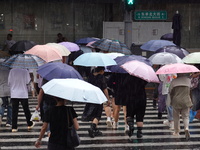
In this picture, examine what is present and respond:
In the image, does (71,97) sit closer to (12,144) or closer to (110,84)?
(12,144)

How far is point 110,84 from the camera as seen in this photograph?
1312 cm

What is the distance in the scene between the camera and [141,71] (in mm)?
11609

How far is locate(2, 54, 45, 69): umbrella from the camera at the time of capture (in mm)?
12078

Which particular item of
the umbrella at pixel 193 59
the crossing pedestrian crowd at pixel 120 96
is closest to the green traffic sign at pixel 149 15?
the umbrella at pixel 193 59

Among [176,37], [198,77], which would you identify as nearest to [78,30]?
[176,37]

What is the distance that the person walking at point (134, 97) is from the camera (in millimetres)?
12008

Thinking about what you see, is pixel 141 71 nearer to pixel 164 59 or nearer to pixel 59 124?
pixel 164 59

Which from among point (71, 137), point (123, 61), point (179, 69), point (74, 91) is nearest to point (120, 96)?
point (123, 61)

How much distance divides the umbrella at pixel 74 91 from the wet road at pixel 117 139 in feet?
11.4

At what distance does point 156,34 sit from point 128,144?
1782 cm

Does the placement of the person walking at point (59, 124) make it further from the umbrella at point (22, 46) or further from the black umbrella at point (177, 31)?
the black umbrella at point (177, 31)

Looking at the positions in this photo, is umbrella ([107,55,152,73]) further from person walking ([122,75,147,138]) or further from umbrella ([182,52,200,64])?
umbrella ([182,52,200,64])

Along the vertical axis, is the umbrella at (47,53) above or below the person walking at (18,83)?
above

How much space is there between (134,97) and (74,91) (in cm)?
457
